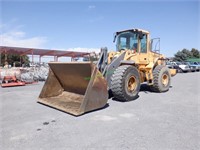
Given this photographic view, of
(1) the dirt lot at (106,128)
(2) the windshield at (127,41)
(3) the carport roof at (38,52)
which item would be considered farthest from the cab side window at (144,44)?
(3) the carport roof at (38,52)

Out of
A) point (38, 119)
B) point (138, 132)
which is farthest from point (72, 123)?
point (138, 132)

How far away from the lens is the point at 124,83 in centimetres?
611

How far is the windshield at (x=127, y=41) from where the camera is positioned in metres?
7.81

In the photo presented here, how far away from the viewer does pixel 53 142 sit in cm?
334

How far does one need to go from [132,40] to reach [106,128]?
15.7ft

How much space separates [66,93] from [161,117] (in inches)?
130

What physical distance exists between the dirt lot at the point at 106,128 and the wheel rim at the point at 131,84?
0.96 metres

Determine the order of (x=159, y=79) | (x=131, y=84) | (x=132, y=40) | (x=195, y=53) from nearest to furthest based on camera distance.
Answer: (x=131, y=84)
(x=132, y=40)
(x=159, y=79)
(x=195, y=53)

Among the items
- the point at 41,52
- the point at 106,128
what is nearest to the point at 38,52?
the point at 41,52

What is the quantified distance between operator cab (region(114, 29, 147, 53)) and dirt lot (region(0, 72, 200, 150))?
287 cm

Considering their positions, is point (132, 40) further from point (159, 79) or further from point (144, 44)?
point (159, 79)

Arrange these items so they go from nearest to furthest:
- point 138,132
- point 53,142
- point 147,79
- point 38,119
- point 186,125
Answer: point 53,142
point 138,132
point 186,125
point 38,119
point 147,79

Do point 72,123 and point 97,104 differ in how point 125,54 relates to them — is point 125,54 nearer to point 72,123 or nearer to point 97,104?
point 97,104

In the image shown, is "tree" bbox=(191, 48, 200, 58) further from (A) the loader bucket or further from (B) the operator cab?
(A) the loader bucket
